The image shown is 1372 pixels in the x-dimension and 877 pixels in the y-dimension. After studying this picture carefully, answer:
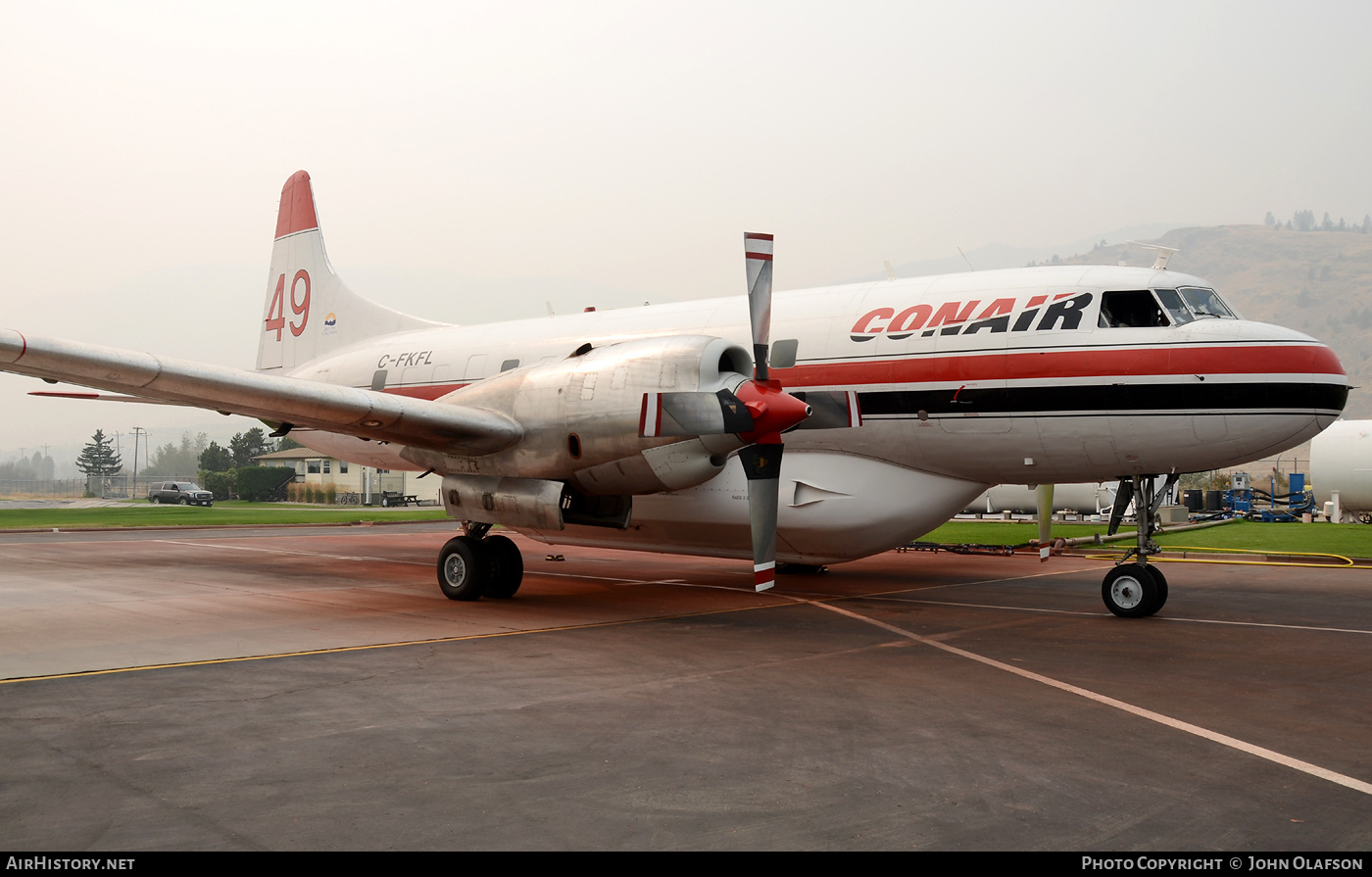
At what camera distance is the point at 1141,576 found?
11.3 m

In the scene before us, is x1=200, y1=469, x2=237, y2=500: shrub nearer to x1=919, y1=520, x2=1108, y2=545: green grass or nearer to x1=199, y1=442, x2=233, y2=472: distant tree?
x1=199, y1=442, x2=233, y2=472: distant tree

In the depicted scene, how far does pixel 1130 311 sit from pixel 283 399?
388 inches

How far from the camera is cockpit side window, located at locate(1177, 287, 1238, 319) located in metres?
10.9

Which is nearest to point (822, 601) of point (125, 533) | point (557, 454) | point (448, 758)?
point (557, 454)

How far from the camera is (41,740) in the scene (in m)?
5.72

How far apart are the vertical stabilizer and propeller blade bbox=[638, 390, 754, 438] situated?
1007 cm

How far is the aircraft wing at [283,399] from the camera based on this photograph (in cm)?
1017

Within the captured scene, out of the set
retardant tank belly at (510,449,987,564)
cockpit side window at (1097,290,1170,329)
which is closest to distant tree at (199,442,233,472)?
retardant tank belly at (510,449,987,564)

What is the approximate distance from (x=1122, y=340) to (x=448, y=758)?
28.9 feet

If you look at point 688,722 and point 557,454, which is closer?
point 688,722

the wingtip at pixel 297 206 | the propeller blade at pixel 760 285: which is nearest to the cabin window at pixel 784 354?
the propeller blade at pixel 760 285

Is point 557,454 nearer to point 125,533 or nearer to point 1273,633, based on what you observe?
point 1273,633

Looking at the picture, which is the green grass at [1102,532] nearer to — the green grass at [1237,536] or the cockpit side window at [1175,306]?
the green grass at [1237,536]

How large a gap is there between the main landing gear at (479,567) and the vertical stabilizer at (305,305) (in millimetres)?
7371
